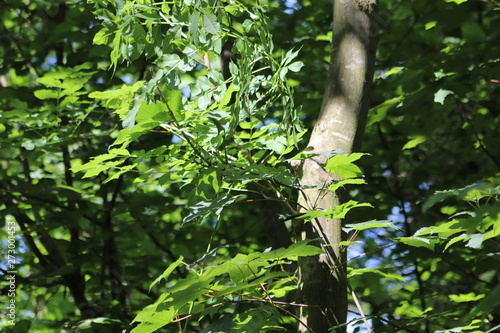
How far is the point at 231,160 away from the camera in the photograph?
1663mm

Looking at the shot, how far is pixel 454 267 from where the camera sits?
279cm

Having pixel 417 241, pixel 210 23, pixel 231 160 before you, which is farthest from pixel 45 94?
pixel 417 241

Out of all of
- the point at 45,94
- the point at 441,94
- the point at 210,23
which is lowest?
the point at 210,23

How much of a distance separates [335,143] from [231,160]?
325 millimetres

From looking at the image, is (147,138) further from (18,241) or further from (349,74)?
(349,74)

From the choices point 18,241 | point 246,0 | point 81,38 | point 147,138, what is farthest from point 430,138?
point 18,241

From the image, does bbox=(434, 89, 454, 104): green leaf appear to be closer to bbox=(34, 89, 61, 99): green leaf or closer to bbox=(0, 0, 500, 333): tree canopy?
bbox=(0, 0, 500, 333): tree canopy

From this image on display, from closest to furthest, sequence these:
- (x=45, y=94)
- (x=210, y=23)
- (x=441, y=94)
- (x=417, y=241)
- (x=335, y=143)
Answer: (x=210, y=23) < (x=417, y=241) < (x=335, y=143) < (x=441, y=94) < (x=45, y=94)

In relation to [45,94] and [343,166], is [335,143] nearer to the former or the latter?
[343,166]

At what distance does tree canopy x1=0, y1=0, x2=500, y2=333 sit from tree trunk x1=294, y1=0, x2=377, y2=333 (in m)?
0.03

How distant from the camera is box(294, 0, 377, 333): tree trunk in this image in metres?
1.54

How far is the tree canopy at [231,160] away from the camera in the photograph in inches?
59.1

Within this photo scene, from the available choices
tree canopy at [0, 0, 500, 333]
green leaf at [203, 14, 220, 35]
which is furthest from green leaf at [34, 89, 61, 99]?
green leaf at [203, 14, 220, 35]

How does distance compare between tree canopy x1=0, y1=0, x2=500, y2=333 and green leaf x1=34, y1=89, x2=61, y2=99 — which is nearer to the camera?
tree canopy x1=0, y1=0, x2=500, y2=333
